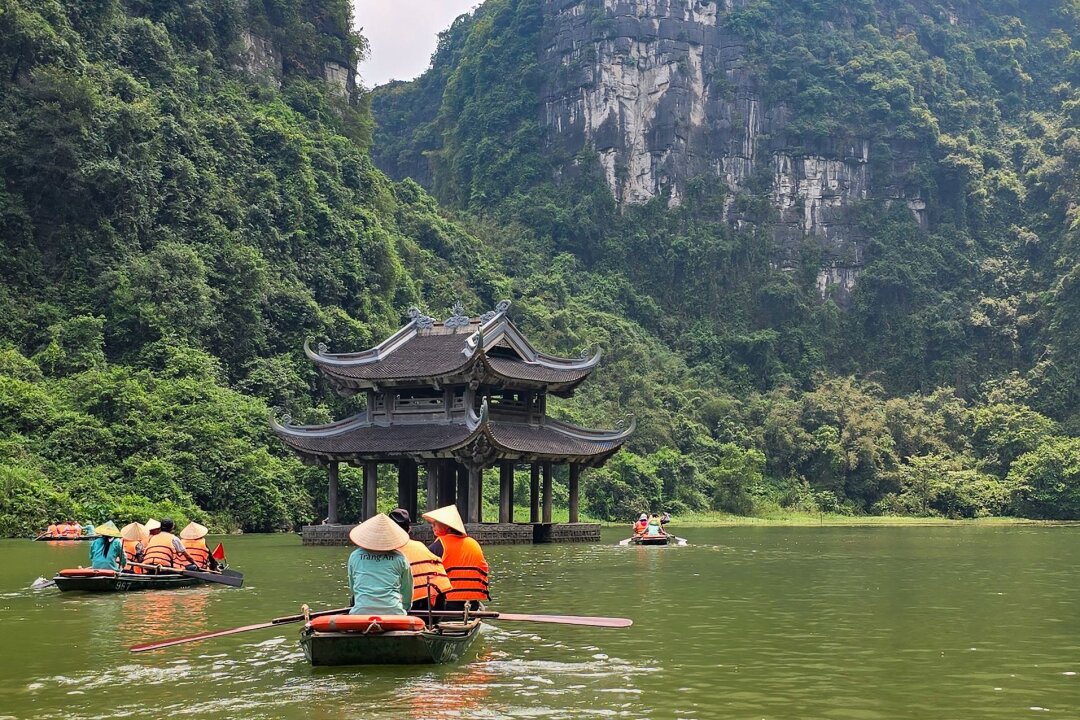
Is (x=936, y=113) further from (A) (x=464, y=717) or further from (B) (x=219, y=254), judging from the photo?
(A) (x=464, y=717)

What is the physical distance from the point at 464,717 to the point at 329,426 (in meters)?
24.8

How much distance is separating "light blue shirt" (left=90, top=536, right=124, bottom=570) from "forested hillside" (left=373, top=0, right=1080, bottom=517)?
162ft

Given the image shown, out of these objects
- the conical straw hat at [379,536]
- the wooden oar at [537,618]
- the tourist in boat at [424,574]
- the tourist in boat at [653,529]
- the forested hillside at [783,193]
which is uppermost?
the forested hillside at [783,193]

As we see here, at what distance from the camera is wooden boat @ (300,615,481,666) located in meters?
10.7

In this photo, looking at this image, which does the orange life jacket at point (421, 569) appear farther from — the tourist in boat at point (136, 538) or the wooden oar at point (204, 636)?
the tourist in boat at point (136, 538)

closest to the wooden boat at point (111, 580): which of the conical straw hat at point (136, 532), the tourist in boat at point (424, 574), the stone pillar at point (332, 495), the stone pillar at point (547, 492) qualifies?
the conical straw hat at point (136, 532)

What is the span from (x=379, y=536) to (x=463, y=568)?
1.61m

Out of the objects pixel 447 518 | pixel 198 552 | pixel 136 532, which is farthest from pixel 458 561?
pixel 136 532

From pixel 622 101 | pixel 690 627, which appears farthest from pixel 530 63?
pixel 690 627

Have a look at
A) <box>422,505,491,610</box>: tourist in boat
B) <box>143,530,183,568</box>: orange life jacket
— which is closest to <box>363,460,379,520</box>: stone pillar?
<box>143,530,183,568</box>: orange life jacket

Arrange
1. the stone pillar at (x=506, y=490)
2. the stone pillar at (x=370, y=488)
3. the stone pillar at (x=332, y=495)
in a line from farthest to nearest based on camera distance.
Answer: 1. the stone pillar at (x=506, y=490)
2. the stone pillar at (x=332, y=495)
3. the stone pillar at (x=370, y=488)

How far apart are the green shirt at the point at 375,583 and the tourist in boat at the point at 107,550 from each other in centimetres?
831

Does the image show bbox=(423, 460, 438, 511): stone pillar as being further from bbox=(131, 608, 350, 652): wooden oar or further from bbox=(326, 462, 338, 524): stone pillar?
bbox=(131, 608, 350, 652): wooden oar

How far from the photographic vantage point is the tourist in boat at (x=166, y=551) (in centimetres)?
1862
